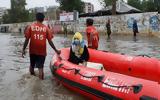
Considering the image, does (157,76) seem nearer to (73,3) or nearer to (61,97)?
(61,97)

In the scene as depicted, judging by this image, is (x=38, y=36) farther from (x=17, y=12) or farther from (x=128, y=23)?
(x=17, y=12)

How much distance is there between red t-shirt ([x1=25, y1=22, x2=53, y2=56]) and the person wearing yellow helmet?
66 cm

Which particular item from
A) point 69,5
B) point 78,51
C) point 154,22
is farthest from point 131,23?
point 69,5

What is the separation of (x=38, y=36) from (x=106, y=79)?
2.81m

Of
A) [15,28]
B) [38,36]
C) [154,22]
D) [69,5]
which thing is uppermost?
[69,5]

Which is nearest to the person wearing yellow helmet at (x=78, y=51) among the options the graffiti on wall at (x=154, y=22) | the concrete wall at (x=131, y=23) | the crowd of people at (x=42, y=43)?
the crowd of people at (x=42, y=43)

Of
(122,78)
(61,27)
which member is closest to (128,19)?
(61,27)

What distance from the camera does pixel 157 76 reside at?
28.0 feet

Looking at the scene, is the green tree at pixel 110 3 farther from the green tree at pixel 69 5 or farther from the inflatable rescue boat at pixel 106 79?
the inflatable rescue boat at pixel 106 79

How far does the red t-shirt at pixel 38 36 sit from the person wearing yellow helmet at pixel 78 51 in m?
0.66

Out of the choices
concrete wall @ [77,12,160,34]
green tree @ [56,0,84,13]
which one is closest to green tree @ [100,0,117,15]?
concrete wall @ [77,12,160,34]

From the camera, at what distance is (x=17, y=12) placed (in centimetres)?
9531

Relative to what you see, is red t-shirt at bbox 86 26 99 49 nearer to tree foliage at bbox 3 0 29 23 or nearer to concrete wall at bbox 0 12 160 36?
concrete wall at bbox 0 12 160 36

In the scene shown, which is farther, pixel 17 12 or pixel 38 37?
pixel 17 12
